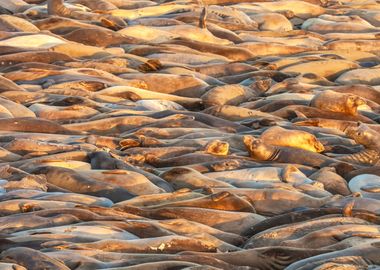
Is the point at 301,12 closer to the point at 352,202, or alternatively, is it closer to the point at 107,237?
the point at 352,202

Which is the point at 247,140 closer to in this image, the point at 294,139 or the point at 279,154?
the point at 279,154

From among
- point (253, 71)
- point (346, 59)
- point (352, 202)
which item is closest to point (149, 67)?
point (253, 71)

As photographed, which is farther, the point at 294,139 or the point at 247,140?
the point at 294,139

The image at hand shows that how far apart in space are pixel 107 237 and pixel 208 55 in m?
8.19

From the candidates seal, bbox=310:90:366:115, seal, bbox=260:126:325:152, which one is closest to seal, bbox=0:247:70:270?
seal, bbox=260:126:325:152

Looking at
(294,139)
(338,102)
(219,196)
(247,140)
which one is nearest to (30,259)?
(219,196)

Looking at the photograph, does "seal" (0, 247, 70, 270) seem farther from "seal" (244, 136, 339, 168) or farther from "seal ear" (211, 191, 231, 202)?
"seal" (244, 136, 339, 168)

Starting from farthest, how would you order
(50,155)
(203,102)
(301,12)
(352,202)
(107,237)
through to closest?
(301,12) → (203,102) → (50,155) → (352,202) → (107,237)

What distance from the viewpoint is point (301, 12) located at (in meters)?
18.6

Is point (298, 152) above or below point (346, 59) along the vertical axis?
above

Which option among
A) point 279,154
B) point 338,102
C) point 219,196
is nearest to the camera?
point 219,196

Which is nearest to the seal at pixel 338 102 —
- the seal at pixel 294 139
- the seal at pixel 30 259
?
the seal at pixel 294 139

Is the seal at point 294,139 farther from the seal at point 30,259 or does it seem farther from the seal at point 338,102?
the seal at point 30,259

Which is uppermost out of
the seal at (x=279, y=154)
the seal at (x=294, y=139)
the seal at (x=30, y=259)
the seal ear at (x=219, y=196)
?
the seal at (x=30, y=259)
